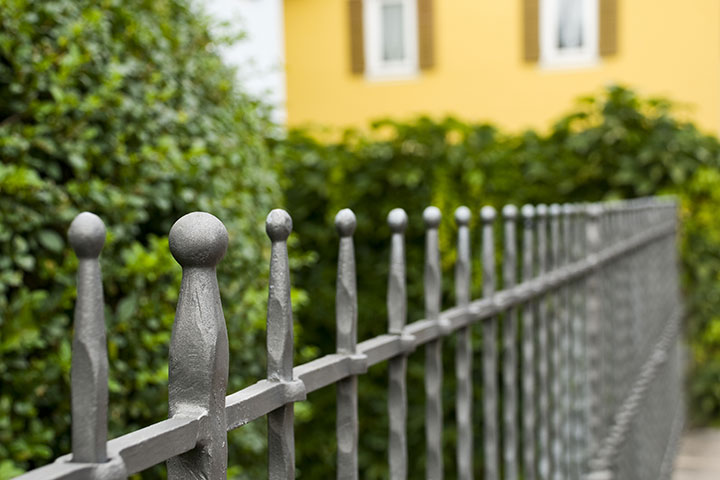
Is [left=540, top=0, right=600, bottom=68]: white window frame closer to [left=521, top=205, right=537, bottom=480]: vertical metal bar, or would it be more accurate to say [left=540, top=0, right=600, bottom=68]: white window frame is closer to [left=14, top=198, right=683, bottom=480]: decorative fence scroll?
[left=14, top=198, right=683, bottom=480]: decorative fence scroll

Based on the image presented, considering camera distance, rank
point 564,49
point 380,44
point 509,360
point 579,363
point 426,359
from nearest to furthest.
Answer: point 426,359 < point 509,360 < point 579,363 < point 564,49 < point 380,44

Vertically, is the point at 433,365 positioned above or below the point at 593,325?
above

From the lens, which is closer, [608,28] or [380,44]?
[608,28]

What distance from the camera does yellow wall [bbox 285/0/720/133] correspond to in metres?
12.3

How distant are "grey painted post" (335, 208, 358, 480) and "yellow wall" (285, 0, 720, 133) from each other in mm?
10714

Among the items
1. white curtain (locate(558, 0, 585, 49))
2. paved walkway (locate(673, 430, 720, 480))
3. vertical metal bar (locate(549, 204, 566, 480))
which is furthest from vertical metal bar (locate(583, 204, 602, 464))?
white curtain (locate(558, 0, 585, 49))

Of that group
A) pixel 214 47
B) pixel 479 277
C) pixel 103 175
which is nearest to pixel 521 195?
pixel 479 277

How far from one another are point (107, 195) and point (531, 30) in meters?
11.8

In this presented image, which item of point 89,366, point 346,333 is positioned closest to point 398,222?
point 346,333

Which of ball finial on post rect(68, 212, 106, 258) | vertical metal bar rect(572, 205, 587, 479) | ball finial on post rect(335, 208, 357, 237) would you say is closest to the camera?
ball finial on post rect(68, 212, 106, 258)

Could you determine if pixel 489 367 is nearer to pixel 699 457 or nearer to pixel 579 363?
pixel 579 363

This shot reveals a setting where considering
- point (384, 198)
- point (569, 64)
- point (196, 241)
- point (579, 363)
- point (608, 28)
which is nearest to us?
point (196, 241)

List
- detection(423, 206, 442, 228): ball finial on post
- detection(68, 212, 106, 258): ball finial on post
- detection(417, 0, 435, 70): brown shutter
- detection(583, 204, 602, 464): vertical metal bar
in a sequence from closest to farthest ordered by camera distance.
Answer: detection(68, 212, 106, 258): ball finial on post, detection(423, 206, 442, 228): ball finial on post, detection(583, 204, 602, 464): vertical metal bar, detection(417, 0, 435, 70): brown shutter

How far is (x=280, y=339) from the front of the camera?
1006 mm
